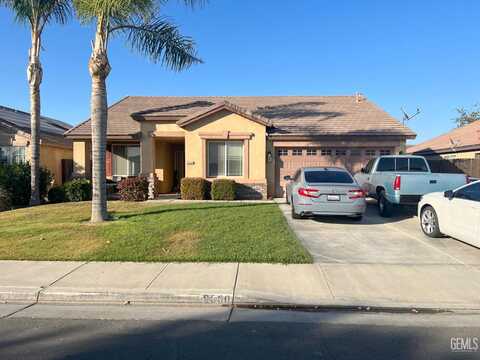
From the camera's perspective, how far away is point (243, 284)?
5.26 metres

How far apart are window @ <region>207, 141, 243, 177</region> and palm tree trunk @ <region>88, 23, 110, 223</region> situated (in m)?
6.32

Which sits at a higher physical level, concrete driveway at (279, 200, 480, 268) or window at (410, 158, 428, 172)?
window at (410, 158, 428, 172)

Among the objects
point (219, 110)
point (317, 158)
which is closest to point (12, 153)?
point (219, 110)

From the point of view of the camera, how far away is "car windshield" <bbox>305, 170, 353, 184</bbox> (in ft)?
32.5

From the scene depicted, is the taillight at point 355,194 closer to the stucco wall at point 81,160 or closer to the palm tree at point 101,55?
the palm tree at point 101,55

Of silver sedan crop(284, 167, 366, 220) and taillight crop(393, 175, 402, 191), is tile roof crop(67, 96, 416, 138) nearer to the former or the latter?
taillight crop(393, 175, 402, 191)

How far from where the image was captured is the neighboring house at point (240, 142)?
15.1 m

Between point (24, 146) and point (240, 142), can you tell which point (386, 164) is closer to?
point (240, 142)

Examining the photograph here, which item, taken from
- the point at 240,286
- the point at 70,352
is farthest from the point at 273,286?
the point at 70,352

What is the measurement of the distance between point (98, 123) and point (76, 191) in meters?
6.37

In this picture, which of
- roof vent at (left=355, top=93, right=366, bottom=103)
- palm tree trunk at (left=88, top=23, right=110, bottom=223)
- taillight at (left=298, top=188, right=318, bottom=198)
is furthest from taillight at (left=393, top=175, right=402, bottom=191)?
roof vent at (left=355, top=93, right=366, bottom=103)

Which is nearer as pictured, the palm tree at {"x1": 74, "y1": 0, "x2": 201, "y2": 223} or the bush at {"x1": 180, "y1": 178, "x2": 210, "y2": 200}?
the palm tree at {"x1": 74, "y1": 0, "x2": 201, "y2": 223}

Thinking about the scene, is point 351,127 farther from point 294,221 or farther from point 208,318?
point 208,318

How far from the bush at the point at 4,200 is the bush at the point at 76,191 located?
2.17 metres
